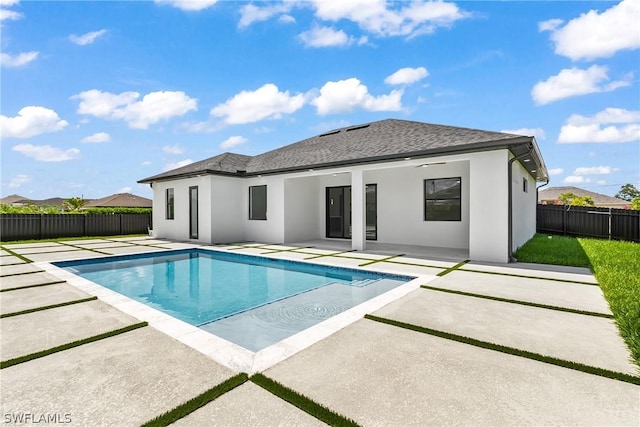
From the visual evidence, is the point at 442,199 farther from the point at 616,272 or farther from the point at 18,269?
the point at 18,269

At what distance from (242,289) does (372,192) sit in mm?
7552

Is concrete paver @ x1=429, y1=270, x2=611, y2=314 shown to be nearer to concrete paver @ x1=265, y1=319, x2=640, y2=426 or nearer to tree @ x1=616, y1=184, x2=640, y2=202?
concrete paver @ x1=265, y1=319, x2=640, y2=426

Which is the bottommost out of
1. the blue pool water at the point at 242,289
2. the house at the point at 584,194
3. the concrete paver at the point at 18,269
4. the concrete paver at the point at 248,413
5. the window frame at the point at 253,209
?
the blue pool water at the point at 242,289

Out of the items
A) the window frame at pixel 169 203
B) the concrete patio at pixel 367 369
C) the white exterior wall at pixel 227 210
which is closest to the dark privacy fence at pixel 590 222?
the concrete patio at pixel 367 369

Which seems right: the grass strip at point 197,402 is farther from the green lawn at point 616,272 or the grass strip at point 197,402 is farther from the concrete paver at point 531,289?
the concrete paver at point 531,289

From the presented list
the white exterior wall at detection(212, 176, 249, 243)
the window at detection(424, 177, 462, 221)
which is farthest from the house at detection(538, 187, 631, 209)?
the white exterior wall at detection(212, 176, 249, 243)

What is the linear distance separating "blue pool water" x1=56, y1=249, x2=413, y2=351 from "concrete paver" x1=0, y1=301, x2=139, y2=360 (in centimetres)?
91

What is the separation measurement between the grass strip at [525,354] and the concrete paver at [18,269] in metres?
7.94

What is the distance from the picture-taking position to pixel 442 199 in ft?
35.0

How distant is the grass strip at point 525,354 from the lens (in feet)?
7.91

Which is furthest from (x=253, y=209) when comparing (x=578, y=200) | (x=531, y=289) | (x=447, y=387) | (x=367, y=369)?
(x=578, y=200)

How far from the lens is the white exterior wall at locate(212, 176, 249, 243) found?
12578 mm

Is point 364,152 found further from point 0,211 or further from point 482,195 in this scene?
point 0,211

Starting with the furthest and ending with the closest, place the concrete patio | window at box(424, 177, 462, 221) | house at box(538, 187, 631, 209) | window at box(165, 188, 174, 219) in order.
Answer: house at box(538, 187, 631, 209)
window at box(165, 188, 174, 219)
window at box(424, 177, 462, 221)
the concrete patio
